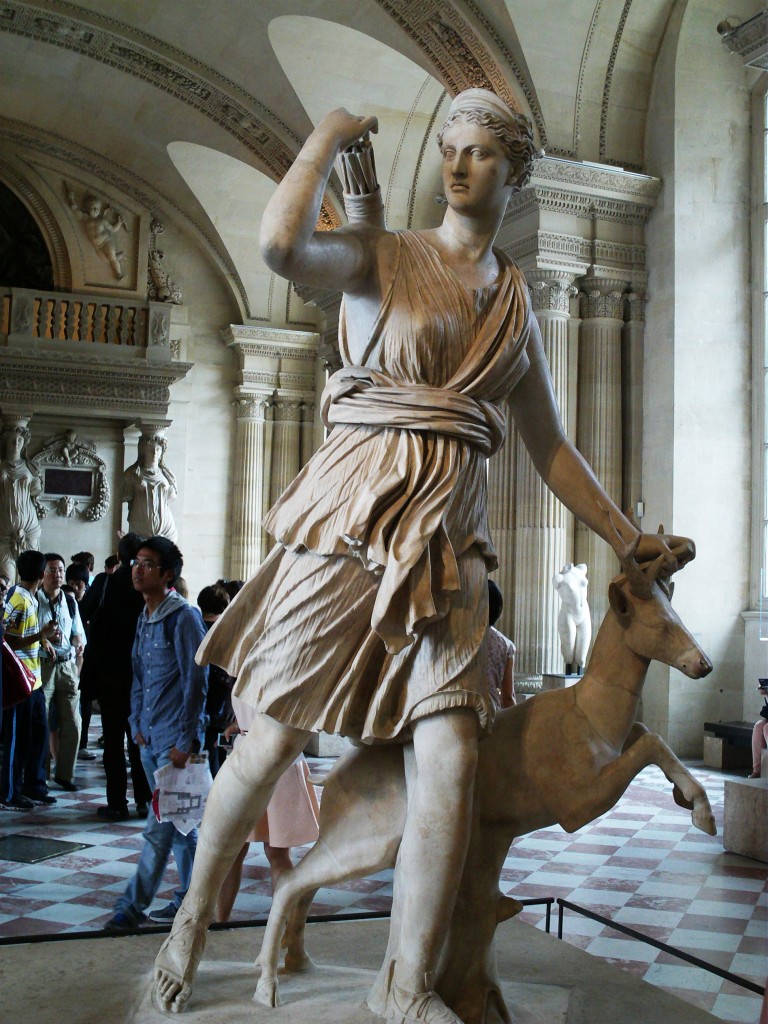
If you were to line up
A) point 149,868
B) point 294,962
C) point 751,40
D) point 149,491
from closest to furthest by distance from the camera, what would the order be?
point 294,962, point 149,868, point 751,40, point 149,491

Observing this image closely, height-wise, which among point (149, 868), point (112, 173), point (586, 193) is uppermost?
point (112, 173)

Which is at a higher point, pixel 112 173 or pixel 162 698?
pixel 112 173

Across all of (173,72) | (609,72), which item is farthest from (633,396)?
(173,72)

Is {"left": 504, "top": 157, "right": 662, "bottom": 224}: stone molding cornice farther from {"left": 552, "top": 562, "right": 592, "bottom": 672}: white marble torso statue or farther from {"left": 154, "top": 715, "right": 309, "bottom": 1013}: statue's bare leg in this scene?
{"left": 154, "top": 715, "right": 309, "bottom": 1013}: statue's bare leg

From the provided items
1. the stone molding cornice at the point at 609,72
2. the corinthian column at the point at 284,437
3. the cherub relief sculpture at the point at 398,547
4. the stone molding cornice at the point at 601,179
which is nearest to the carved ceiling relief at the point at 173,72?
the corinthian column at the point at 284,437

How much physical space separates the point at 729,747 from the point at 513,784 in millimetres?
9000

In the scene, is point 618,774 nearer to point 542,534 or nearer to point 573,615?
point 573,615

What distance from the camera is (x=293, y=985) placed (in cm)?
289

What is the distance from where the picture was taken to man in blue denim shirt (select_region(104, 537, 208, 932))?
4551 millimetres

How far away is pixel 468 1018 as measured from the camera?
2.69 meters

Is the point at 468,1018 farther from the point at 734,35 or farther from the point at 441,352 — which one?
the point at 734,35

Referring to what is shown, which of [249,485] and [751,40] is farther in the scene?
[249,485]

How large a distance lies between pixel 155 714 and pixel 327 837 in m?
2.18

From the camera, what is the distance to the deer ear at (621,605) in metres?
2.86
